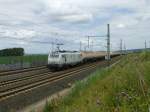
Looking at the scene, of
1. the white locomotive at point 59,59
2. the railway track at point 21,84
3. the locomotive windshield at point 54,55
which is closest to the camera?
the railway track at point 21,84

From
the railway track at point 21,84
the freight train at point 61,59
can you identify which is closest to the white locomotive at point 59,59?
the freight train at point 61,59

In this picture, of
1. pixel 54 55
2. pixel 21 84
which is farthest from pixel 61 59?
pixel 21 84

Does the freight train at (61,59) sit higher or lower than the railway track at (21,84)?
higher

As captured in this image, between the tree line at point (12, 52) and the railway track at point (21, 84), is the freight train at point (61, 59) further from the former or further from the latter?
the tree line at point (12, 52)

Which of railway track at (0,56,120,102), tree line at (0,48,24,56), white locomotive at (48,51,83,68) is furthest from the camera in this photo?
tree line at (0,48,24,56)

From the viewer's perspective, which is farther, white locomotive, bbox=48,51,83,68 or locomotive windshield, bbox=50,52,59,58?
locomotive windshield, bbox=50,52,59,58

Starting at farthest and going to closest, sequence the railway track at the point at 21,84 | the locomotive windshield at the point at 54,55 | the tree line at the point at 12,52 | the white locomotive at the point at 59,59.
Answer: the tree line at the point at 12,52
the locomotive windshield at the point at 54,55
the white locomotive at the point at 59,59
the railway track at the point at 21,84

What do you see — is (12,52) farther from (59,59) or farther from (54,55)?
(59,59)

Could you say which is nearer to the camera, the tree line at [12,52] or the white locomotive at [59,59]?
the white locomotive at [59,59]

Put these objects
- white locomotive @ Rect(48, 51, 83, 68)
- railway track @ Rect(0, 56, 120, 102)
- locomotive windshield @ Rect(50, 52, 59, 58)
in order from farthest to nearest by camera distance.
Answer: locomotive windshield @ Rect(50, 52, 59, 58), white locomotive @ Rect(48, 51, 83, 68), railway track @ Rect(0, 56, 120, 102)

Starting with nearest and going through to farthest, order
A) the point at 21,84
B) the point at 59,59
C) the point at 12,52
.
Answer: the point at 21,84 < the point at 59,59 < the point at 12,52

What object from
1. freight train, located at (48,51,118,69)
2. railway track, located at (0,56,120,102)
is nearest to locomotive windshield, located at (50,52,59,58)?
freight train, located at (48,51,118,69)

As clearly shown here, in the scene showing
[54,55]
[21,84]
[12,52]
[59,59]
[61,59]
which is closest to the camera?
[21,84]

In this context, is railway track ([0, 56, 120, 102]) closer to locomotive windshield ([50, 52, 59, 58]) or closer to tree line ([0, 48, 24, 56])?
locomotive windshield ([50, 52, 59, 58])
